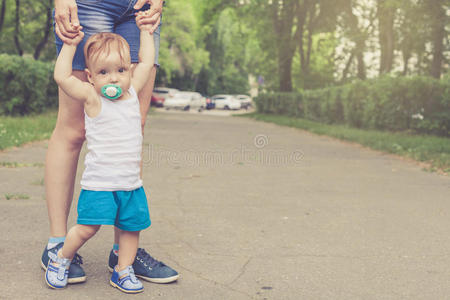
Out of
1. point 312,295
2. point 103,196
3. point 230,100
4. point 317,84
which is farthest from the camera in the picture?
point 230,100

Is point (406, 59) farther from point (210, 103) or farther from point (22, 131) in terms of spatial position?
point (22, 131)

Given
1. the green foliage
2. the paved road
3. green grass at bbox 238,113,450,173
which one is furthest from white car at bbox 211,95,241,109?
the paved road

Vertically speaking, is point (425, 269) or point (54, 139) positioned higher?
point (54, 139)

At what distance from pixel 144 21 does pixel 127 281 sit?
4.21ft

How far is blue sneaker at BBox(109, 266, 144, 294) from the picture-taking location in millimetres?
2592

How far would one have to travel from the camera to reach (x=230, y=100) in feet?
182

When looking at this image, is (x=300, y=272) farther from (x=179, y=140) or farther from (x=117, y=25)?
(x=179, y=140)

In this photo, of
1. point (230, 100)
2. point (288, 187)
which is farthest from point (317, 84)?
point (288, 187)

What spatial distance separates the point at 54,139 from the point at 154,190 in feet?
8.87

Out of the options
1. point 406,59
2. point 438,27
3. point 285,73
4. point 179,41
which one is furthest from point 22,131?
point 179,41

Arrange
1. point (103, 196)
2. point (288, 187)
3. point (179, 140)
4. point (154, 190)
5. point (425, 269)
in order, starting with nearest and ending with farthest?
point (103, 196)
point (425, 269)
point (154, 190)
point (288, 187)
point (179, 140)

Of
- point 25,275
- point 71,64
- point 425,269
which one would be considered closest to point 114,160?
point 71,64

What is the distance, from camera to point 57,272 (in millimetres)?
2615

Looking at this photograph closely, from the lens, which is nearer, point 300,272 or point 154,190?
point 300,272
